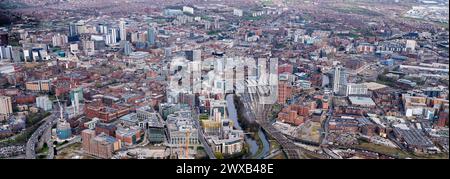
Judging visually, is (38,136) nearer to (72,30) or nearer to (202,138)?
(202,138)

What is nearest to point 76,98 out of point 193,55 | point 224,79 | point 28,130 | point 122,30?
point 28,130

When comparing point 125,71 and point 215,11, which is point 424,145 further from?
point 215,11

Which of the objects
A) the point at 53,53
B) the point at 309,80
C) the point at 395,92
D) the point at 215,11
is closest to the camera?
the point at 395,92

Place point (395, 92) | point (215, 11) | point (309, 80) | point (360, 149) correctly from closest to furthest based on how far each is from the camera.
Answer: point (360, 149) < point (395, 92) < point (309, 80) < point (215, 11)

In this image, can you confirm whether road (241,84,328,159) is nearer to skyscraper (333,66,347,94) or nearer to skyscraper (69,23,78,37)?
skyscraper (333,66,347,94)
